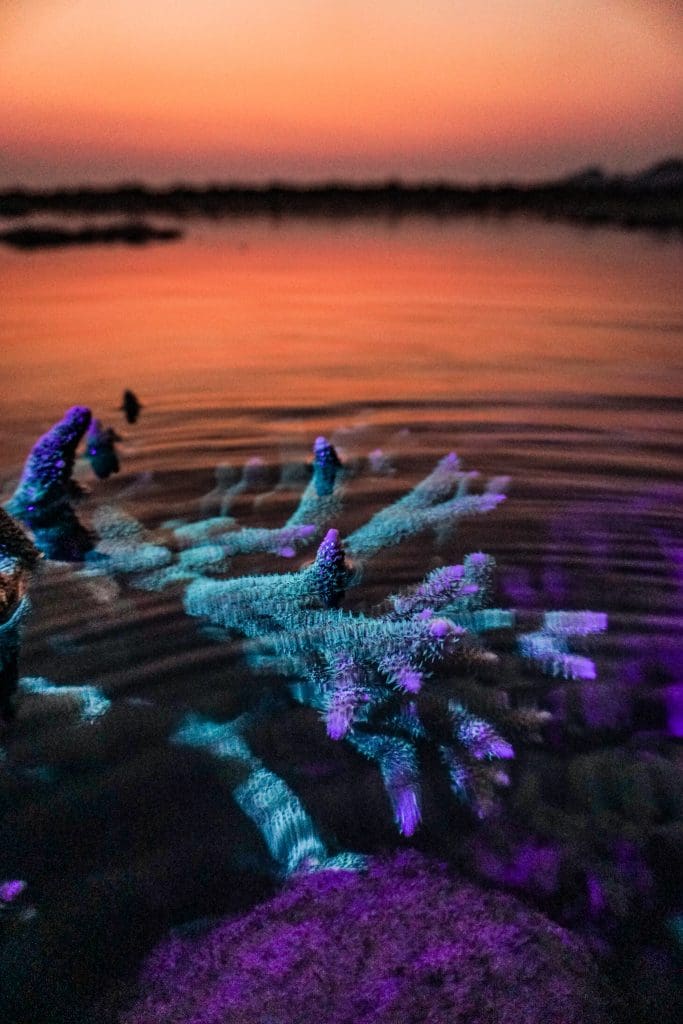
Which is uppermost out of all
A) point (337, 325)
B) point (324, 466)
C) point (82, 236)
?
point (82, 236)

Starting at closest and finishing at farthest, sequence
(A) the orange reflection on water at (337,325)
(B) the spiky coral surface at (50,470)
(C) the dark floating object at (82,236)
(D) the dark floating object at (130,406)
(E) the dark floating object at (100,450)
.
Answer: (B) the spiky coral surface at (50,470), (E) the dark floating object at (100,450), (D) the dark floating object at (130,406), (A) the orange reflection on water at (337,325), (C) the dark floating object at (82,236)

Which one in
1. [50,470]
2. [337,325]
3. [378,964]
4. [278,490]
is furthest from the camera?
[337,325]

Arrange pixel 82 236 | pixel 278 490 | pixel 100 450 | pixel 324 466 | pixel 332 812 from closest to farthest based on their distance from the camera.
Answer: pixel 332 812
pixel 278 490
pixel 324 466
pixel 100 450
pixel 82 236

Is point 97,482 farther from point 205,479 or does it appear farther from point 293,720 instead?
point 293,720

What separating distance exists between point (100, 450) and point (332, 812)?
5.22 metres

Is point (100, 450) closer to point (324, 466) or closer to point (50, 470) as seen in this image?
point (50, 470)

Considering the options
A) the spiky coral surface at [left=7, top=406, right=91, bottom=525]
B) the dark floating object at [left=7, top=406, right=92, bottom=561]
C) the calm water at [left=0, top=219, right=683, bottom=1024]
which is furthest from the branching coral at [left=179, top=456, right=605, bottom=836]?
the spiky coral surface at [left=7, top=406, right=91, bottom=525]

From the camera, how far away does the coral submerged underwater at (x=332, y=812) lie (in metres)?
2.47

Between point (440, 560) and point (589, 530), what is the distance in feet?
4.13

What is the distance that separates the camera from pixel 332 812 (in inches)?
125

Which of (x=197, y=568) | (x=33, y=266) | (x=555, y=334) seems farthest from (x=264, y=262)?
(x=197, y=568)

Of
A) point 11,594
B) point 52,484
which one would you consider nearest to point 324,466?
point 52,484

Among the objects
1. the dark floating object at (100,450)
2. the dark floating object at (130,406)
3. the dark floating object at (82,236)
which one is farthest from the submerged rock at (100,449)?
the dark floating object at (82,236)

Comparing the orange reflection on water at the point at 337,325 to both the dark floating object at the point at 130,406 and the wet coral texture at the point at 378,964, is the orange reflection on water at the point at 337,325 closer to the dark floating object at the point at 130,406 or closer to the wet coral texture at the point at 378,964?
the dark floating object at the point at 130,406
